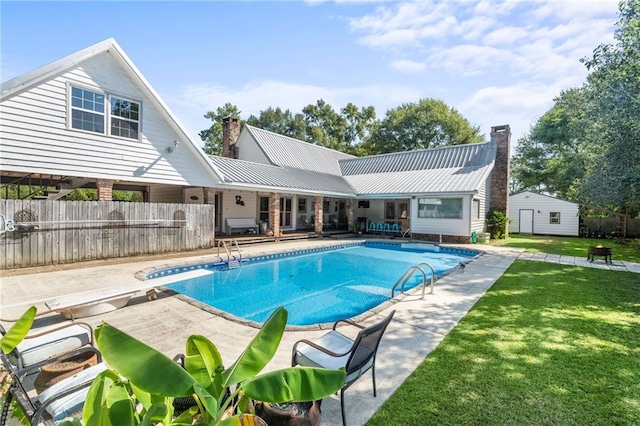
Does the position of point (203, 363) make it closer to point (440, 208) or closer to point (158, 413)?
point (158, 413)

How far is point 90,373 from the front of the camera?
8.82 feet

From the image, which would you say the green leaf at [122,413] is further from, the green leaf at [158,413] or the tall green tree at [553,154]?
the tall green tree at [553,154]

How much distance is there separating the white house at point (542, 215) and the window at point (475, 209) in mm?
6309

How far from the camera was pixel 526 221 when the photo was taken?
25.6 m

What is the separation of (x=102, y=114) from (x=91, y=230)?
14.1 ft

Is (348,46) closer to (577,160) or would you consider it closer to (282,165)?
(282,165)

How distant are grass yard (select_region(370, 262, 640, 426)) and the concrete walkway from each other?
22cm

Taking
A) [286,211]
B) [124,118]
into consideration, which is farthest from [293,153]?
[124,118]

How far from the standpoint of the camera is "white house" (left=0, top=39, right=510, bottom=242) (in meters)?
9.57

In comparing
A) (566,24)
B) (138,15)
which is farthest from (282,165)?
(566,24)

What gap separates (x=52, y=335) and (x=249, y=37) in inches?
432

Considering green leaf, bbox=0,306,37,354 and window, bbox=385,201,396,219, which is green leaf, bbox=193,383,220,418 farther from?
window, bbox=385,201,396,219

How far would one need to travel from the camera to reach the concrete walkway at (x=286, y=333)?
3.67 meters

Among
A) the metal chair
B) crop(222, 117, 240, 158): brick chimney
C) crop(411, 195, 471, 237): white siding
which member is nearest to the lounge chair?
the metal chair
